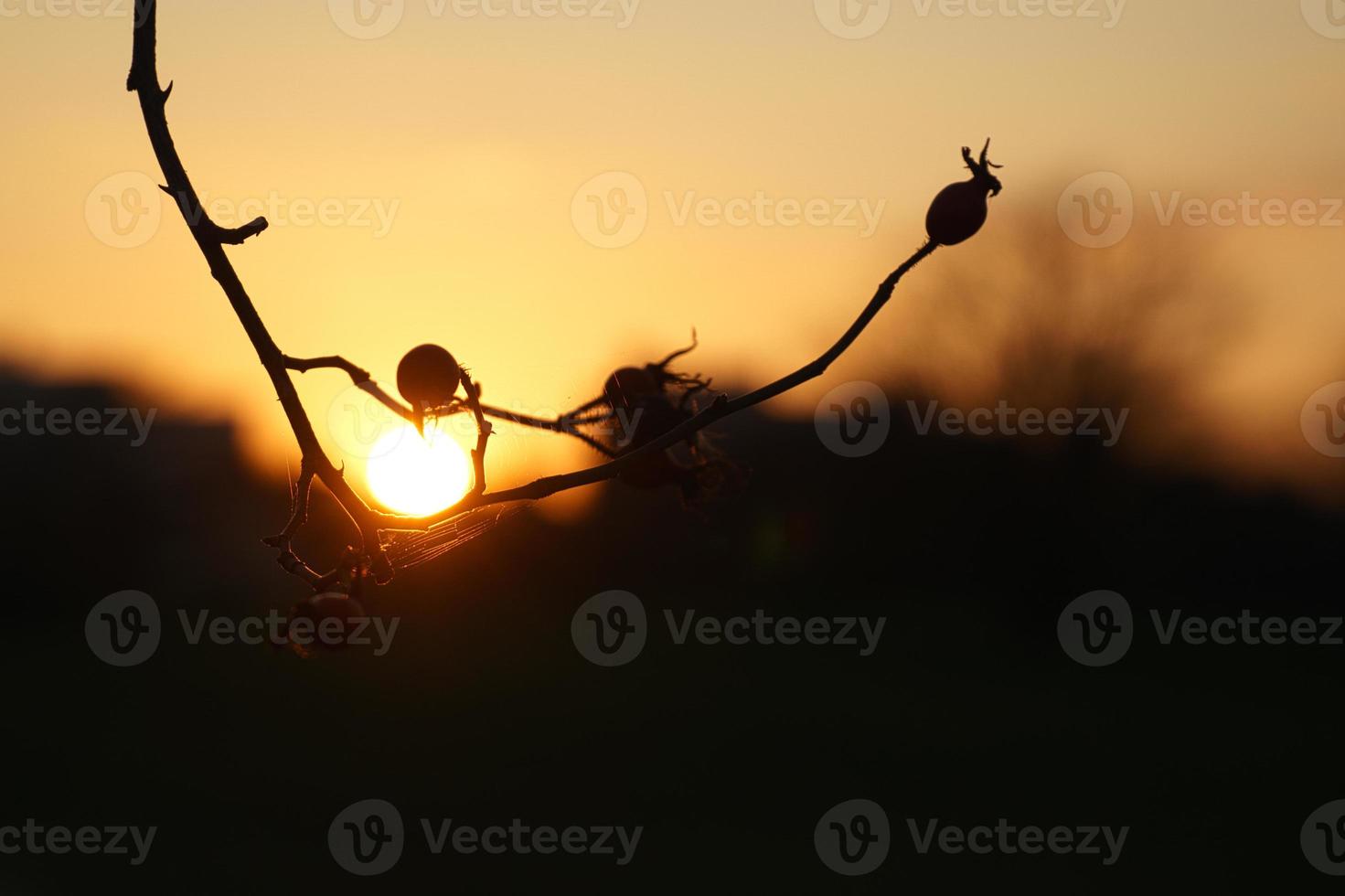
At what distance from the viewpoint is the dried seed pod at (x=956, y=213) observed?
1283mm

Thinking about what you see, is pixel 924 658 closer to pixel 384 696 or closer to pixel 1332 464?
pixel 1332 464

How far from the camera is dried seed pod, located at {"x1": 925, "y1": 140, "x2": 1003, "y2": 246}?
4.21 ft

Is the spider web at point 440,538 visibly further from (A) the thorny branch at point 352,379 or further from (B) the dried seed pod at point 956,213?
(B) the dried seed pod at point 956,213

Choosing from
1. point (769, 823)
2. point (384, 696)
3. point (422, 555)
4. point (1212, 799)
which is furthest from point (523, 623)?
point (422, 555)

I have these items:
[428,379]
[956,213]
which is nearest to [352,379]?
[428,379]

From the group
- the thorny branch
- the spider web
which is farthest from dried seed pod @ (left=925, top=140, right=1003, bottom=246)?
the spider web

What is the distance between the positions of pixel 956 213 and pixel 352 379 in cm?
60

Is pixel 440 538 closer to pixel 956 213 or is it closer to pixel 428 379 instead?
pixel 428 379

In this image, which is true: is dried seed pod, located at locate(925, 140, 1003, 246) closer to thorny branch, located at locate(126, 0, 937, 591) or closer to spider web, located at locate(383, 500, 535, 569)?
thorny branch, located at locate(126, 0, 937, 591)

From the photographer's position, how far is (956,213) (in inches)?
50.6

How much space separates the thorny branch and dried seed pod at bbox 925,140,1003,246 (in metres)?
0.02

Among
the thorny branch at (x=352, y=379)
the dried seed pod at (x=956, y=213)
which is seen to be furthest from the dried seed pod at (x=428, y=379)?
the dried seed pod at (x=956, y=213)

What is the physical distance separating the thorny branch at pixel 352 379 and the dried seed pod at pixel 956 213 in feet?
0.06

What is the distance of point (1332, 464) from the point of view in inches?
1059
